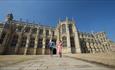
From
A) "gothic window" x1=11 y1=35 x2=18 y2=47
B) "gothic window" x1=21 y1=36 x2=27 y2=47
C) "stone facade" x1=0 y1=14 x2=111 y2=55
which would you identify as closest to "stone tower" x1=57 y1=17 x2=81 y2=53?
"stone facade" x1=0 y1=14 x2=111 y2=55

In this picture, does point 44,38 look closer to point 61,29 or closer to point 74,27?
point 61,29

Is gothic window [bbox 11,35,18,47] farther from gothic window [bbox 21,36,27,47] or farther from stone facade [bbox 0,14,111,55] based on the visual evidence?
gothic window [bbox 21,36,27,47]

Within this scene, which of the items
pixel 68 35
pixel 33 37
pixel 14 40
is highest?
pixel 68 35

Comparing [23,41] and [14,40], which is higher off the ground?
[14,40]

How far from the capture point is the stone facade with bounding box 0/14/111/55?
2958 centimetres

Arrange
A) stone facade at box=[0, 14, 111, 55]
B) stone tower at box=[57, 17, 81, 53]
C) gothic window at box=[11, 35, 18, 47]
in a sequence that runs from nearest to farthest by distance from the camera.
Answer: stone facade at box=[0, 14, 111, 55], gothic window at box=[11, 35, 18, 47], stone tower at box=[57, 17, 81, 53]

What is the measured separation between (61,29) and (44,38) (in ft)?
22.0

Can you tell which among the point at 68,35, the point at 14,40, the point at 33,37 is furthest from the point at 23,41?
the point at 68,35

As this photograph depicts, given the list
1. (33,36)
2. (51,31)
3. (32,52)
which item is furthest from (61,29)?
(32,52)

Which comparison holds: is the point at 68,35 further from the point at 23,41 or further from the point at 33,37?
the point at 23,41

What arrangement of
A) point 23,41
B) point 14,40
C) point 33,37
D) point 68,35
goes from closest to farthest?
point 14,40, point 23,41, point 68,35, point 33,37

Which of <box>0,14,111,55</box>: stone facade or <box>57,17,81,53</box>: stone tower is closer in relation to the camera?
<box>0,14,111,55</box>: stone facade

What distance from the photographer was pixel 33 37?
3456 centimetres

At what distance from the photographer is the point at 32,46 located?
33.5m
